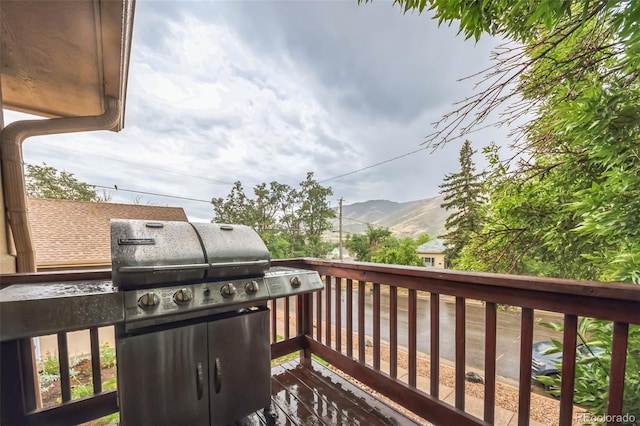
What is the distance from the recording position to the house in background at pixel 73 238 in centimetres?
612

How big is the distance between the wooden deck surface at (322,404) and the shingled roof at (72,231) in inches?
287

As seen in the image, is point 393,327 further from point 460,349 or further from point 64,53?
point 64,53

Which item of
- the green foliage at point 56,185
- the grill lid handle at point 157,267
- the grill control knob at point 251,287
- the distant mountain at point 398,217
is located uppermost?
the green foliage at point 56,185

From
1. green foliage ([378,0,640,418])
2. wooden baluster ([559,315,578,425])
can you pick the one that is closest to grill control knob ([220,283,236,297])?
wooden baluster ([559,315,578,425])

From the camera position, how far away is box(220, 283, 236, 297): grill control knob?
129 centimetres

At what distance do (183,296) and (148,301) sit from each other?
0.45 ft

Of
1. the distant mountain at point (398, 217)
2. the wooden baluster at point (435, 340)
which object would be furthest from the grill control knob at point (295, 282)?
the distant mountain at point (398, 217)

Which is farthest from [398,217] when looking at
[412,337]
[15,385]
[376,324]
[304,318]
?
[15,385]

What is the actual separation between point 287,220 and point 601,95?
16156 mm

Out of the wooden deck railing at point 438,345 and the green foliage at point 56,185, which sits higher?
the green foliage at point 56,185

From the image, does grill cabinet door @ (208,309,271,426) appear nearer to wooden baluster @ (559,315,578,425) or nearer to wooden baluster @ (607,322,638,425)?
wooden baluster @ (559,315,578,425)

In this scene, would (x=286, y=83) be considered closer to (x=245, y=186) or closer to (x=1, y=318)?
(x=1, y=318)

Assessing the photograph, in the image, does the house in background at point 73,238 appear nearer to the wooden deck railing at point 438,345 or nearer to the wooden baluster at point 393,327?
the wooden deck railing at point 438,345

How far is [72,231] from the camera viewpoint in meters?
7.16
